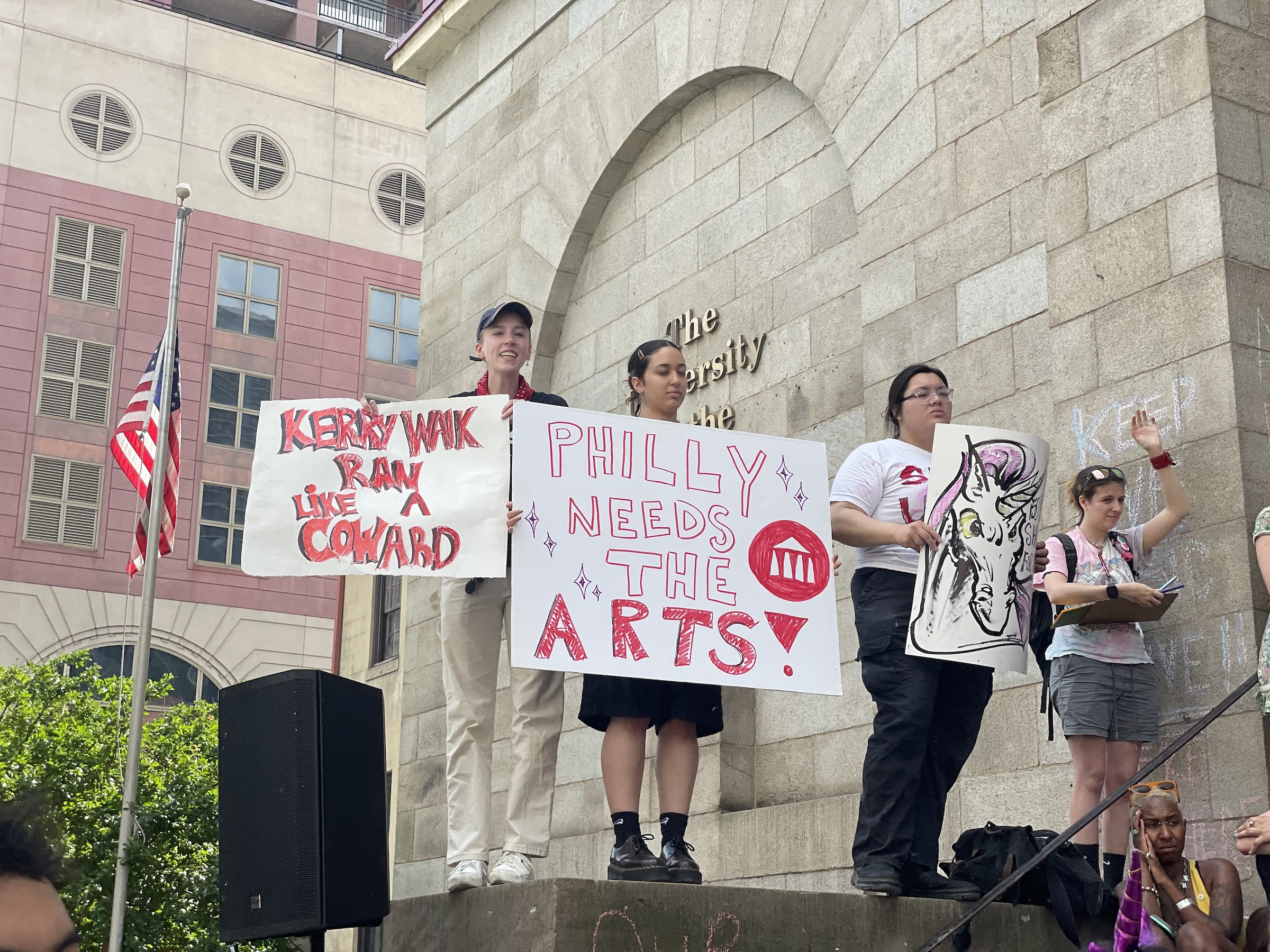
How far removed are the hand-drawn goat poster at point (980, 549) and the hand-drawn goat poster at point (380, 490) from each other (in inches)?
62.7

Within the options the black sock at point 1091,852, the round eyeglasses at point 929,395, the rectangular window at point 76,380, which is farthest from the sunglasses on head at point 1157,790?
the rectangular window at point 76,380

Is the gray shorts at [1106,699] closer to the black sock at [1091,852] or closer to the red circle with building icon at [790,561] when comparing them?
the black sock at [1091,852]

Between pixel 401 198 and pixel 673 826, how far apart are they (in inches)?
1512

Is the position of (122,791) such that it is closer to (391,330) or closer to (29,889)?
(29,889)

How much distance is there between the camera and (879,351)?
9.17 meters

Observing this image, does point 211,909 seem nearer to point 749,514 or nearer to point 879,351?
point 879,351

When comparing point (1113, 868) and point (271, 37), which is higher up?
point (271, 37)

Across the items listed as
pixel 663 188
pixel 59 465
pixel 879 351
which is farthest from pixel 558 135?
pixel 59 465

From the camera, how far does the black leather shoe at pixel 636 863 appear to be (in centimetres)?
547

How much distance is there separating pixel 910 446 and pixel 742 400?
441 centimetres

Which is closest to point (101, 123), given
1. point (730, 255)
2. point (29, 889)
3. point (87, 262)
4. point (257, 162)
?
point (87, 262)

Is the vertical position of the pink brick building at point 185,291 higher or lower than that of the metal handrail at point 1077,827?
higher

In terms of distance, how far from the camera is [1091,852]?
6285mm

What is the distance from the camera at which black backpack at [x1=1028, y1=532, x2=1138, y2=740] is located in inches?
257
